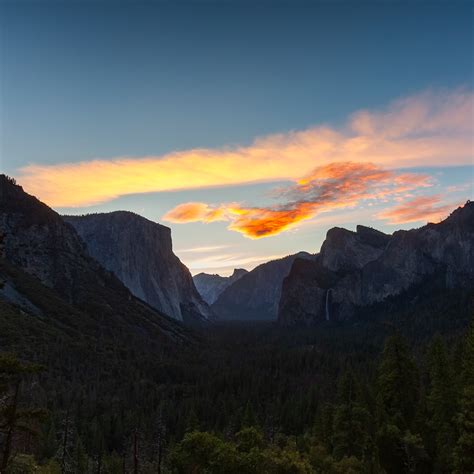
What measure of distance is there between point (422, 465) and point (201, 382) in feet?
439

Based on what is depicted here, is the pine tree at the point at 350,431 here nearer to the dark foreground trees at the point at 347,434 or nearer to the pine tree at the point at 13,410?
the dark foreground trees at the point at 347,434

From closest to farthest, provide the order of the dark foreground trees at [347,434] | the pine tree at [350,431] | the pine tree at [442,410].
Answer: the dark foreground trees at [347,434] < the pine tree at [442,410] < the pine tree at [350,431]

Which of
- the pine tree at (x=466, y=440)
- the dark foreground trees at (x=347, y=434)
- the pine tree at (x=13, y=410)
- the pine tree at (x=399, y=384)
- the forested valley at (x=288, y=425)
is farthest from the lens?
the pine tree at (x=399, y=384)

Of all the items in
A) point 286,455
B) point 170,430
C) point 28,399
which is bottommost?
point 170,430

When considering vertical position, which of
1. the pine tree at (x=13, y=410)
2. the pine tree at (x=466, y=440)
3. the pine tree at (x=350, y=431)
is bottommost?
the pine tree at (x=350, y=431)

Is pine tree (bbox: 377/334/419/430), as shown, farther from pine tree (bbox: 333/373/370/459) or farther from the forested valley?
pine tree (bbox: 333/373/370/459)

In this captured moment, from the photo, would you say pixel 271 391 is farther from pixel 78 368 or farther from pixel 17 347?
pixel 17 347

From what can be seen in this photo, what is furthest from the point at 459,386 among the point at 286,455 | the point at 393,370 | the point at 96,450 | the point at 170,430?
the point at 170,430

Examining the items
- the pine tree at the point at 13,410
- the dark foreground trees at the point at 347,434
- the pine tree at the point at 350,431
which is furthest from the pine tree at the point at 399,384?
the pine tree at the point at 13,410

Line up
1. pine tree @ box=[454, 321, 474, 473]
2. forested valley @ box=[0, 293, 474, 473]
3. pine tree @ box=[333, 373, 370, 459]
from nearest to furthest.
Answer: forested valley @ box=[0, 293, 474, 473] → pine tree @ box=[454, 321, 474, 473] → pine tree @ box=[333, 373, 370, 459]

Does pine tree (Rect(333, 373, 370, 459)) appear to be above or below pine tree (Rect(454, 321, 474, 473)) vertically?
below

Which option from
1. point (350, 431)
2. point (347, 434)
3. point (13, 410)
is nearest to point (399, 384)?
point (350, 431)

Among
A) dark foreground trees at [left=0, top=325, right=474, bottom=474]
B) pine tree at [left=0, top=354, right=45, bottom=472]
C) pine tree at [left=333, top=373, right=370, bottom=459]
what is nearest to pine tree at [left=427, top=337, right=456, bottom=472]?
dark foreground trees at [left=0, top=325, right=474, bottom=474]

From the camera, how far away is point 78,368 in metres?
187
